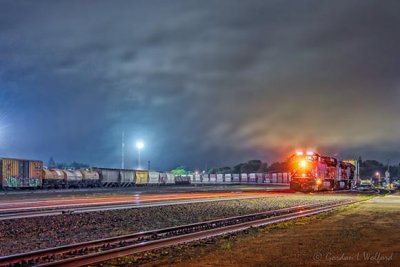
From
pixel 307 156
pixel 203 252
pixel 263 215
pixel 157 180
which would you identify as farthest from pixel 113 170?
pixel 203 252

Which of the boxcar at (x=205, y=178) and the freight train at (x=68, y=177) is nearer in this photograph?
the freight train at (x=68, y=177)

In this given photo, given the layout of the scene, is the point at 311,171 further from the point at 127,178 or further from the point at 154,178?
the point at 154,178

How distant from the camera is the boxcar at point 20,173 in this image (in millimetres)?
60031

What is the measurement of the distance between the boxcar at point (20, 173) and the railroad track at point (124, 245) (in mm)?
44560

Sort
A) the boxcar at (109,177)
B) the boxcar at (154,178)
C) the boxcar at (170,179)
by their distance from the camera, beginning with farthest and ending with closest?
the boxcar at (170,179) < the boxcar at (154,178) < the boxcar at (109,177)

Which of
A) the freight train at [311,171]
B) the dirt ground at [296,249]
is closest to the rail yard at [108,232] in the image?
the dirt ground at [296,249]

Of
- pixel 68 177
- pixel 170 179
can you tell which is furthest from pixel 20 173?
pixel 170 179

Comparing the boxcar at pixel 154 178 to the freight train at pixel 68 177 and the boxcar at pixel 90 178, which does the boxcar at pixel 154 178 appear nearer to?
the freight train at pixel 68 177

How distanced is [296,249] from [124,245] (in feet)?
17.7

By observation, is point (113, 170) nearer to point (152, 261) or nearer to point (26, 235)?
point (26, 235)

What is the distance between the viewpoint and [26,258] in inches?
504

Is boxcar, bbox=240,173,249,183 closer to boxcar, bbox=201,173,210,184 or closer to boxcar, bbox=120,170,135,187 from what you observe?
boxcar, bbox=201,173,210,184

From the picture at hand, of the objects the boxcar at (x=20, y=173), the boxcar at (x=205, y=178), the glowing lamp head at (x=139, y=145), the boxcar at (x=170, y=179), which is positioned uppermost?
the glowing lamp head at (x=139, y=145)

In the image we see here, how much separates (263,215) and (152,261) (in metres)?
14.8
